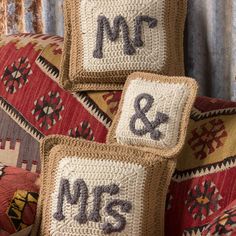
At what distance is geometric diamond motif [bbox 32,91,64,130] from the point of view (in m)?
1.76

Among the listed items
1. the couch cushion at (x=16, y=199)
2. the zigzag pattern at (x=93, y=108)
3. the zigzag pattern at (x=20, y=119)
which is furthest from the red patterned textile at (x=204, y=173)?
the zigzag pattern at (x=20, y=119)

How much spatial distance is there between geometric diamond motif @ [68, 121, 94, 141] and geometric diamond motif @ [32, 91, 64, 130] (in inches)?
2.4

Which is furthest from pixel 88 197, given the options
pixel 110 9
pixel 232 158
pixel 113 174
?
pixel 110 9

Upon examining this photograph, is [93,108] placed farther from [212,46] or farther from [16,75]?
[212,46]

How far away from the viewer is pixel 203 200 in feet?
4.91

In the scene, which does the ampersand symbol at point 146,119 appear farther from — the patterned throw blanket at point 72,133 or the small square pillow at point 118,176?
the patterned throw blanket at point 72,133

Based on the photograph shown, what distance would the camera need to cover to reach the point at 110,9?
5.53ft

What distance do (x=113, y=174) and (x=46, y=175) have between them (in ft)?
0.64

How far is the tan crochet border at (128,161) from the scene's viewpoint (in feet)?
4.91

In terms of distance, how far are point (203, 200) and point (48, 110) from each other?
55cm

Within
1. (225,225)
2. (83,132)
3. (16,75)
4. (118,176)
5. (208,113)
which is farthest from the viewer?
(16,75)

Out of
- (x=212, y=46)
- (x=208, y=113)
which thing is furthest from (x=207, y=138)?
(x=212, y=46)

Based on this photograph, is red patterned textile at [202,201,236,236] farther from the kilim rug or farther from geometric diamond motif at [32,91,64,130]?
geometric diamond motif at [32,91,64,130]

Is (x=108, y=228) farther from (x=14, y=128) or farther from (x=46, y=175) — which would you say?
(x=14, y=128)
